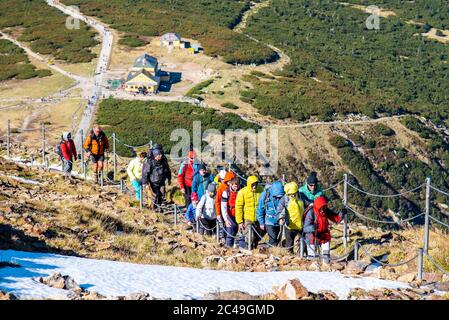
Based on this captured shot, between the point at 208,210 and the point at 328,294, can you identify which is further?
the point at 208,210

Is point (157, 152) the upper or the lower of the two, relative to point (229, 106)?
upper

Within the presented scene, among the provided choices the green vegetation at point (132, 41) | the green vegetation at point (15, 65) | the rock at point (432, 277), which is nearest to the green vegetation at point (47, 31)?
the green vegetation at point (15, 65)

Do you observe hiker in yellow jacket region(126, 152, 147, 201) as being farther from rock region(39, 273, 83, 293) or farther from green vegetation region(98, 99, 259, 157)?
green vegetation region(98, 99, 259, 157)

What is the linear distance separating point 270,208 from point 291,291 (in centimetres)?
365

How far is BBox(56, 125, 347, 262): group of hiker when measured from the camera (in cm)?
1030

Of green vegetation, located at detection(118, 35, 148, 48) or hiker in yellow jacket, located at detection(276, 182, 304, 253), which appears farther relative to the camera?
green vegetation, located at detection(118, 35, 148, 48)

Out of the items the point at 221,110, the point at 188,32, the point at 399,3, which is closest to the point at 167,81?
the point at 221,110

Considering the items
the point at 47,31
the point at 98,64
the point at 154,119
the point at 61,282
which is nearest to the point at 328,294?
the point at 61,282

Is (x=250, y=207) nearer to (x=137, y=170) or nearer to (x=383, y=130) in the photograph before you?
(x=137, y=170)

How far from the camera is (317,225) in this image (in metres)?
10.2

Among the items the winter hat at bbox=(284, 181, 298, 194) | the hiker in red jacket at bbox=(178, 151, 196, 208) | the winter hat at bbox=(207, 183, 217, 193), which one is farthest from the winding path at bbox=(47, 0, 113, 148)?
the winter hat at bbox=(284, 181, 298, 194)

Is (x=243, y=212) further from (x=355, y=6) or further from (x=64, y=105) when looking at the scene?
(x=355, y=6)

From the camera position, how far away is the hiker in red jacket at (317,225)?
1017cm

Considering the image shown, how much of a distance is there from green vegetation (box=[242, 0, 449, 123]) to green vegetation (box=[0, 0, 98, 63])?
1781 cm
